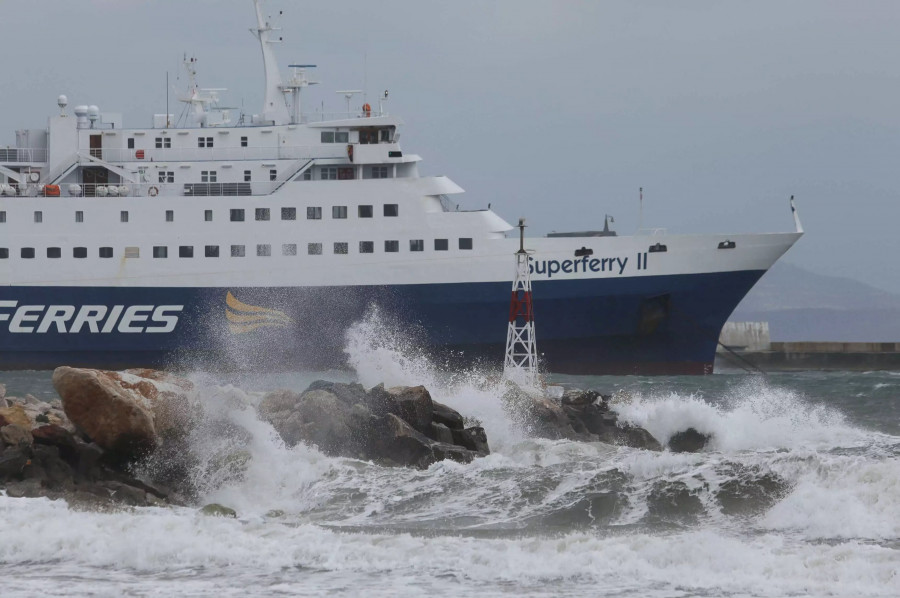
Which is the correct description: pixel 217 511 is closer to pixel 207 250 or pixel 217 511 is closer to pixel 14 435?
pixel 14 435

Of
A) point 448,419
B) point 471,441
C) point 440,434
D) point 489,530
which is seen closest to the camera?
point 489,530

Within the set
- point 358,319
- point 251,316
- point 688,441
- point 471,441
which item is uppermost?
point 251,316

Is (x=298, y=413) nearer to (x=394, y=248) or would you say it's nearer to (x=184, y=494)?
(x=184, y=494)

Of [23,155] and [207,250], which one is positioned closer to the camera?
[207,250]

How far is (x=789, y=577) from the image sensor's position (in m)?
11.8

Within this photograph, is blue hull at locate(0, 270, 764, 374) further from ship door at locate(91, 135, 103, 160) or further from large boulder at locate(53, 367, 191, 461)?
large boulder at locate(53, 367, 191, 461)

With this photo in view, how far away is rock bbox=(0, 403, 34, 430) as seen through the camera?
1598 centimetres

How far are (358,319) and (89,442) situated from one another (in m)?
18.6

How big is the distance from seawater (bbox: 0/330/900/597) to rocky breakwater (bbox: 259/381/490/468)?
1.36ft

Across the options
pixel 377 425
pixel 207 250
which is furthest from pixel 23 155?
pixel 377 425

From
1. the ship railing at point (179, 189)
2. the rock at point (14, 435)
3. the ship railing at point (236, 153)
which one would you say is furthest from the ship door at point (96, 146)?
the rock at point (14, 435)

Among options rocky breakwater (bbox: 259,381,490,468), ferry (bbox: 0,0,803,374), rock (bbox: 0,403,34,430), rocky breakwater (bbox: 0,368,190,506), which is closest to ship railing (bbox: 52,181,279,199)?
ferry (bbox: 0,0,803,374)

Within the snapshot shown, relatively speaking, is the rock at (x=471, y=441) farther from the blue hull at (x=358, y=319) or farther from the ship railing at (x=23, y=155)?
the ship railing at (x=23, y=155)

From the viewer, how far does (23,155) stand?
36781mm
